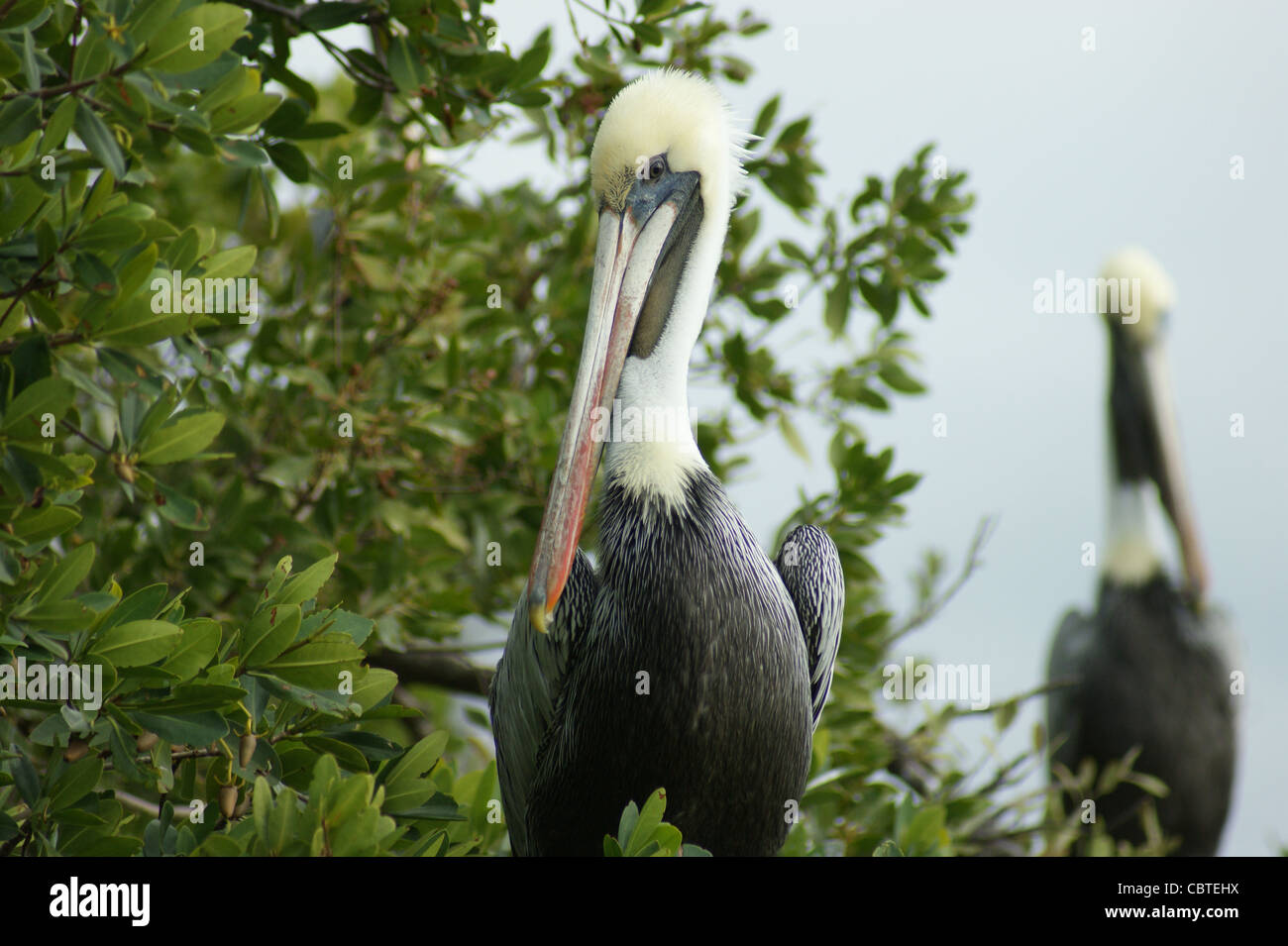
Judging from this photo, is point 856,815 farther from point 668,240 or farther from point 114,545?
point 114,545

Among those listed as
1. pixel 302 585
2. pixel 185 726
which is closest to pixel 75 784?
pixel 185 726

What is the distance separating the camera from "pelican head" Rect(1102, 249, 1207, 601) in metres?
6.42

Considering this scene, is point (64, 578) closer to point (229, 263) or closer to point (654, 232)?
point (229, 263)

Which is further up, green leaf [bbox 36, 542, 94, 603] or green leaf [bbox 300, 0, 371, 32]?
green leaf [bbox 300, 0, 371, 32]

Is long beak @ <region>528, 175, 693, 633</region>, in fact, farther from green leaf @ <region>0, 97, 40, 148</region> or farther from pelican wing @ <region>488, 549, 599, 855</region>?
green leaf @ <region>0, 97, 40, 148</region>

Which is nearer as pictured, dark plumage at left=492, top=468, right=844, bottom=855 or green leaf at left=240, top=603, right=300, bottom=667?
green leaf at left=240, top=603, right=300, bottom=667

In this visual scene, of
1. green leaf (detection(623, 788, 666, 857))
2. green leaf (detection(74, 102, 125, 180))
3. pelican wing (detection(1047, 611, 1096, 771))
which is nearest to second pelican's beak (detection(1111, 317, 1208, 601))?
pelican wing (detection(1047, 611, 1096, 771))

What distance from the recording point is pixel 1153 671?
607 cm

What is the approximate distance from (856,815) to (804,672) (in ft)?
2.48

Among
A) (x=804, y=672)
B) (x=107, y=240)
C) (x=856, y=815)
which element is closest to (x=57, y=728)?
(x=107, y=240)

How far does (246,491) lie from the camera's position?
351cm

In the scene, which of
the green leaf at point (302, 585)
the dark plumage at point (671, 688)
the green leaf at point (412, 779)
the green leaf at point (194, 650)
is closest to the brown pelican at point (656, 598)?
the dark plumage at point (671, 688)

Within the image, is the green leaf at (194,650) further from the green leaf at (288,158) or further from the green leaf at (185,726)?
the green leaf at (288,158)

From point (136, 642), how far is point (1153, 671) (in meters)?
5.49
